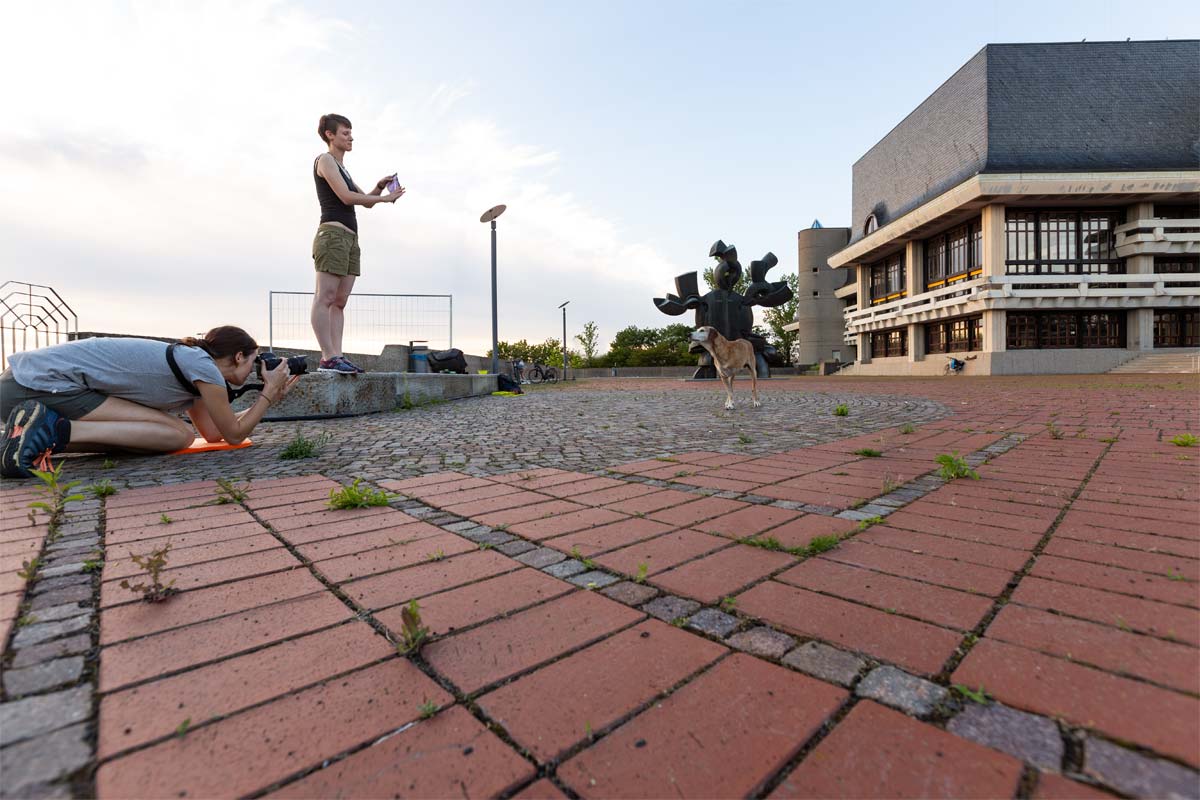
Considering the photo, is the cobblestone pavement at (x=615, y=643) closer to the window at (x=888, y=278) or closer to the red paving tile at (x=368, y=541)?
the red paving tile at (x=368, y=541)

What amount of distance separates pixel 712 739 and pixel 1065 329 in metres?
35.3

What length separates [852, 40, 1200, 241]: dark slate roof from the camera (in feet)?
89.2

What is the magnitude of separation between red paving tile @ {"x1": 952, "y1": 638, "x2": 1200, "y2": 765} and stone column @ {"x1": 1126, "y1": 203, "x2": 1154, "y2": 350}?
35.5 meters

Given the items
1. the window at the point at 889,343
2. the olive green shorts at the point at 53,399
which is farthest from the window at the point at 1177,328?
the olive green shorts at the point at 53,399

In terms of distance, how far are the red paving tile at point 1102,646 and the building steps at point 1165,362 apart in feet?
98.2

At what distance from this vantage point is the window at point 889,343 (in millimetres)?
34938

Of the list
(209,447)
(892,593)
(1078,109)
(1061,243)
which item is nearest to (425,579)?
(892,593)

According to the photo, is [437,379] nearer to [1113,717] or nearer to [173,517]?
[173,517]

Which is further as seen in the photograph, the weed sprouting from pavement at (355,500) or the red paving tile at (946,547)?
the weed sprouting from pavement at (355,500)

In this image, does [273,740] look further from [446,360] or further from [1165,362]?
[1165,362]

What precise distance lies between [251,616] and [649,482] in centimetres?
193

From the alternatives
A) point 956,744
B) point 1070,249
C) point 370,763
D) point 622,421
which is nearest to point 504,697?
point 370,763

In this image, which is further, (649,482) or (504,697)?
(649,482)

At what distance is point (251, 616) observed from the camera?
1371 millimetres
